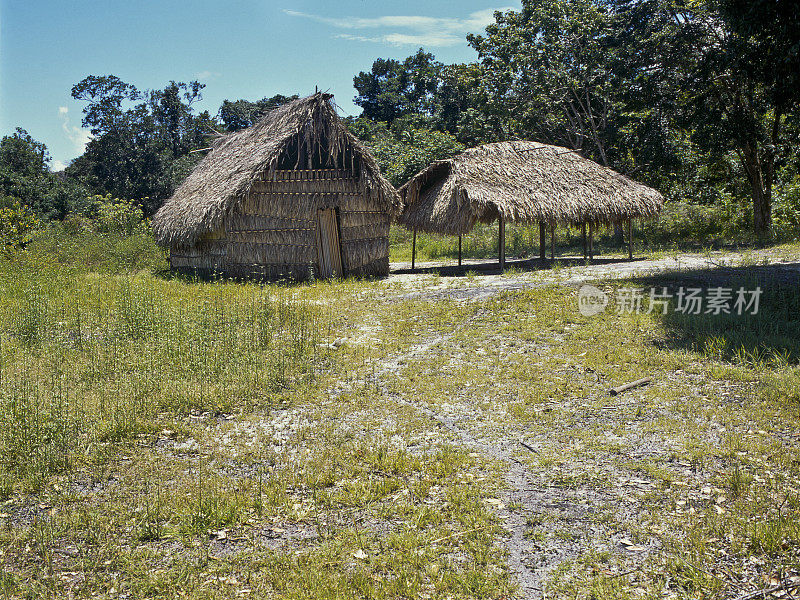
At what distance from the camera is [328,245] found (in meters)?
16.4

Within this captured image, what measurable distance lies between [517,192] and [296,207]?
5.76m

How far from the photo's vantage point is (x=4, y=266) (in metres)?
14.1

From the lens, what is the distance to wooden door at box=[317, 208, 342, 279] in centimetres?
1628

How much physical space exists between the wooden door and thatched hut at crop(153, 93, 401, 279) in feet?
0.08

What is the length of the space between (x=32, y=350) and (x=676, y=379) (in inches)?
318

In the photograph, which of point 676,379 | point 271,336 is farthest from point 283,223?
point 676,379

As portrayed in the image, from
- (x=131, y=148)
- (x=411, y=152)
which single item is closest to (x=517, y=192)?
(x=411, y=152)

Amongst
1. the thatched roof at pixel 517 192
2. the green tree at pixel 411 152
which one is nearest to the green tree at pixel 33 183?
the green tree at pixel 411 152

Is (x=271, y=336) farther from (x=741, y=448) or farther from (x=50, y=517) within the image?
(x=741, y=448)

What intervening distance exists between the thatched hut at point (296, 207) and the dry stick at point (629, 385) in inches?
382

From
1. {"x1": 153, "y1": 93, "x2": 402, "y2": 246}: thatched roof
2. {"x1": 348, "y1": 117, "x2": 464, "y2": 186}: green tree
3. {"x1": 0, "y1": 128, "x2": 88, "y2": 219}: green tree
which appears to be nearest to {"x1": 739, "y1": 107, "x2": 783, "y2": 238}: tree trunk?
{"x1": 348, "y1": 117, "x2": 464, "y2": 186}: green tree

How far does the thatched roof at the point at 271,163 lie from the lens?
15202 millimetres

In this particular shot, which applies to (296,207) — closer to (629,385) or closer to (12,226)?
(12,226)

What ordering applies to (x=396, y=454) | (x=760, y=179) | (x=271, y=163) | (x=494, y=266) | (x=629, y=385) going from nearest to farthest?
(x=396, y=454) < (x=629, y=385) < (x=271, y=163) < (x=494, y=266) < (x=760, y=179)
